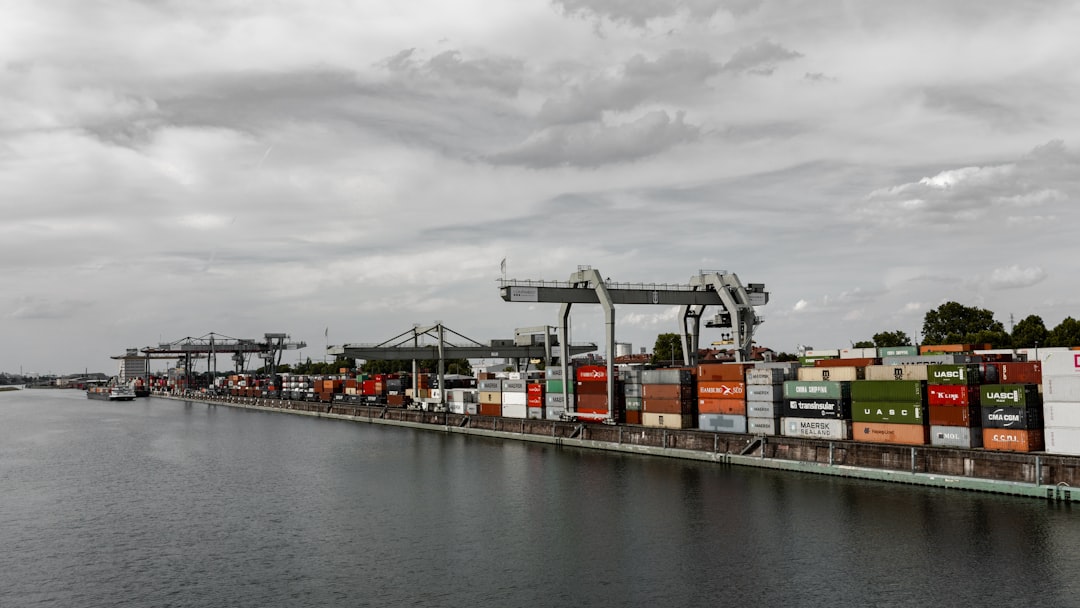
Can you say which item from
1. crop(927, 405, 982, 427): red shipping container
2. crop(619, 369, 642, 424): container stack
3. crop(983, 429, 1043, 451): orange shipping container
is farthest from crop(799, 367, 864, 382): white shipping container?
crop(619, 369, 642, 424): container stack

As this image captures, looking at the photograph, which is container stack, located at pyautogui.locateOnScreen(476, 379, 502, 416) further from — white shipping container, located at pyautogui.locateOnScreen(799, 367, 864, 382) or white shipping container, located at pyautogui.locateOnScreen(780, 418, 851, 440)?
white shipping container, located at pyautogui.locateOnScreen(799, 367, 864, 382)

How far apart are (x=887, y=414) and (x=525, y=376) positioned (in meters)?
55.3

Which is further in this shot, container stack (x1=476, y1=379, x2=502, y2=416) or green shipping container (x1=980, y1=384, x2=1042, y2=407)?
container stack (x1=476, y1=379, x2=502, y2=416)

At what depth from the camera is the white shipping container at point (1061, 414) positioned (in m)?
45.1

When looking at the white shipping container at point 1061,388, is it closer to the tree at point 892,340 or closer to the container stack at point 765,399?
the container stack at point 765,399

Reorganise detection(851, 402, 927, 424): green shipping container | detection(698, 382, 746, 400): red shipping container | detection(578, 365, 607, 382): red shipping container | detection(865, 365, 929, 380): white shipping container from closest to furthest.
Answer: detection(851, 402, 927, 424): green shipping container < detection(865, 365, 929, 380): white shipping container < detection(698, 382, 746, 400): red shipping container < detection(578, 365, 607, 382): red shipping container

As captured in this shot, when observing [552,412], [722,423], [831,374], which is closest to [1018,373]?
[831,374]

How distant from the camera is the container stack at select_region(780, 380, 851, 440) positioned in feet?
190

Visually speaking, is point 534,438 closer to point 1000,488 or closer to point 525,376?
point 525,376

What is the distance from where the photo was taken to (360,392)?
147m

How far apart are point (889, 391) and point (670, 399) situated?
2190cm

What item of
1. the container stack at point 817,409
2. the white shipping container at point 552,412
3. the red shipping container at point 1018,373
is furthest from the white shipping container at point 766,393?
the white shipping container at point 552,412

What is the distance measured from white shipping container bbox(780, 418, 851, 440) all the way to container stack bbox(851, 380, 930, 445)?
0.68 meters

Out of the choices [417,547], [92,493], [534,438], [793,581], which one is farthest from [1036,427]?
[92,493]
